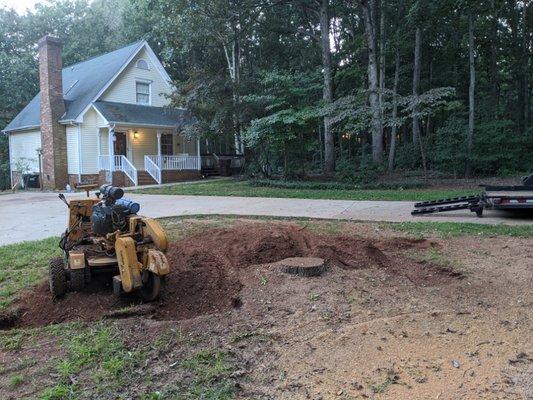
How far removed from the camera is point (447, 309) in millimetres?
3693

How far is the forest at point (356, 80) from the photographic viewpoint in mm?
16188

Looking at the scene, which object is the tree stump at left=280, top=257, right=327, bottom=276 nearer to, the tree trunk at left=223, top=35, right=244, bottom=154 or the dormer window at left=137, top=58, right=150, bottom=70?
the tree trunk at left=223, top=35, right=244, bottom=154

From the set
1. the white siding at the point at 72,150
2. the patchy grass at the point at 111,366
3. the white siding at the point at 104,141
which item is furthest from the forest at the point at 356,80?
the patchy grass at the point at 111,366

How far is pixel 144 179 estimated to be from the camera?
21.1 meters

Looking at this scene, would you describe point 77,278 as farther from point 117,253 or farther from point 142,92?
point 142,92

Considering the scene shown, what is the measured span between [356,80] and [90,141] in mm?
12982

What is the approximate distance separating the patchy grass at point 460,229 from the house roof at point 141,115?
1429 centimetres

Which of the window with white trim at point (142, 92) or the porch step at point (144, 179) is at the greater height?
the window with white trim at point (142, 92)

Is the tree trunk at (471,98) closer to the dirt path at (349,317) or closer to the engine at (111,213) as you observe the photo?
the dirt path at (349,317)

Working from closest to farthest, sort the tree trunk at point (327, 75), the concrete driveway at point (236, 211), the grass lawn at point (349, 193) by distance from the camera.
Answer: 1. the concrete driveway at point (236, 211)
2. the grass lawn at point (349, 193)
3. the tree trunk at point (327, 75)

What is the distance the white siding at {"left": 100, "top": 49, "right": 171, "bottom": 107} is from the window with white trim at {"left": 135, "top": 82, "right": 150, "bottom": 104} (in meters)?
0.21

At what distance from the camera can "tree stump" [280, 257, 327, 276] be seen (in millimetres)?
4508

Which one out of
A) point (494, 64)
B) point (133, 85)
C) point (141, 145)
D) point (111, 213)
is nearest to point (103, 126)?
point (141, 145)

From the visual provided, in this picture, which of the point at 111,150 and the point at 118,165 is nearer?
the point at 111,150
